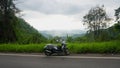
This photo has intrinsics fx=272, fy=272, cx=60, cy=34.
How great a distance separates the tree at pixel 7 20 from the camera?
41.4m

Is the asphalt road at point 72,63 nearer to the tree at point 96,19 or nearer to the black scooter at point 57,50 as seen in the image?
the black scooter at point 57,50

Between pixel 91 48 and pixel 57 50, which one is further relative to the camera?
pixel 57 50

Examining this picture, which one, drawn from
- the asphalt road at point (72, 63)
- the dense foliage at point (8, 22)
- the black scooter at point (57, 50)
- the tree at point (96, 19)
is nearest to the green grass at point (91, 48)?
the black scooter at point (57, 50)

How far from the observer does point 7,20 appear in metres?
41.5

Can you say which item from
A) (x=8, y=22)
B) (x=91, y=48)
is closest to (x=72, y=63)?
(x=91, y=48)

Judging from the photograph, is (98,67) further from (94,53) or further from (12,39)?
(12,39)

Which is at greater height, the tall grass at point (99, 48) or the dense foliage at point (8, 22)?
the dense foliage at point (8, 22)

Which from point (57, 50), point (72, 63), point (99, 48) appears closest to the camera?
point (72, 63)

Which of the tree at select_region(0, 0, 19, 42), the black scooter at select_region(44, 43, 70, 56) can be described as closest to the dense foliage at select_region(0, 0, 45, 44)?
the tree at select_region(0, 0, 19, 42)

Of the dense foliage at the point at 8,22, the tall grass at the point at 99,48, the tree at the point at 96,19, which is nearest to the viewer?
the tall grass at the point at 99,48

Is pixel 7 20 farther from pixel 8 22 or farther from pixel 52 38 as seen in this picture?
pixel 52 38

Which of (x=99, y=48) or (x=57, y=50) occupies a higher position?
(x=99, y=48)

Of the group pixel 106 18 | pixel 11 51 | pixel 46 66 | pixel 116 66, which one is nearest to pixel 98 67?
pixel 116 66

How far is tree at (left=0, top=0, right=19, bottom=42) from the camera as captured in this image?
136 ft
